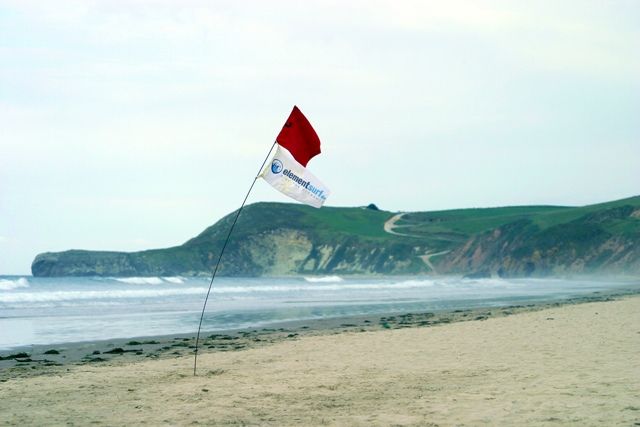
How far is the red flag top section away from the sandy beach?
3545mm

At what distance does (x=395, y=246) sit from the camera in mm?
140750

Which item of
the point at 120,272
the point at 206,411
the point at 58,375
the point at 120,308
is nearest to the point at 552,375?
the point at 206,411

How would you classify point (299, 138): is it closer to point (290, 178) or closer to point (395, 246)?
point (290, 178)

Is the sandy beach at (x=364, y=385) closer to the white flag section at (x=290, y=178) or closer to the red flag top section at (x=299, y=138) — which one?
the white flag section at (x=290, y=178)

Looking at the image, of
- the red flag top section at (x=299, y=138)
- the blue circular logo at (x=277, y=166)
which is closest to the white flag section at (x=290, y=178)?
the blue circular logo at (x=277, y=166)

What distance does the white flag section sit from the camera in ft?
43.5

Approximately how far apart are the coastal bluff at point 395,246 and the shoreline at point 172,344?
218 ft

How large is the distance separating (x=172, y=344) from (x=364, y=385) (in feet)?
26.2

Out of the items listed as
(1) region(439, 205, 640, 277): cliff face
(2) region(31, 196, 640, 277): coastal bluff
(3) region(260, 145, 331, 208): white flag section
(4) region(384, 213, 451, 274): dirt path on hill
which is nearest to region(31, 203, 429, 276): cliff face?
(2) region(31, 196, 640, 277): coastal bluff

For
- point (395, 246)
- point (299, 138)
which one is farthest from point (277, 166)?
point (395, 246)

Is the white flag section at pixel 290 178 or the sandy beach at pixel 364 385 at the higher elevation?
the white flag section at pixel 290 178

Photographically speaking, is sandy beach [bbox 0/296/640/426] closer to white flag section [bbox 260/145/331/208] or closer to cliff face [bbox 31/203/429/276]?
white flag section [bbox 260/145/331/208]

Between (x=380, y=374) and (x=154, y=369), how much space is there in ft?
12.9

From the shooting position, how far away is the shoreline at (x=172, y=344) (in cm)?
1474
